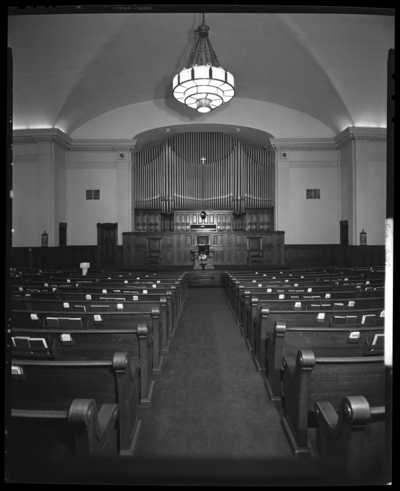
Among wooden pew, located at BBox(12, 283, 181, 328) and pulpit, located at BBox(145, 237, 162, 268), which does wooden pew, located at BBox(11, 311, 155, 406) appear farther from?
pulpit, located at BBox(145, 237, 162, 268)

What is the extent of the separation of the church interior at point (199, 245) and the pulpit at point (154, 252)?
52mm

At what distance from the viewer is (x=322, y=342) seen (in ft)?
8.30

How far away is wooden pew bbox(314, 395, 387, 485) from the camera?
1325 millimetres

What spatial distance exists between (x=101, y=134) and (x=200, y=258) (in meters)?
6.71

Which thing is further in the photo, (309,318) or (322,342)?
(309,318)

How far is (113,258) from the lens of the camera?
41.4ft

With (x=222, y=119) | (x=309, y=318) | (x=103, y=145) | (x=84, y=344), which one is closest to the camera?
(x=84, y=344)

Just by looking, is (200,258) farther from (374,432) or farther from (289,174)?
(374,432)

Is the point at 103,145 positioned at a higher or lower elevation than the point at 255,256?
higher

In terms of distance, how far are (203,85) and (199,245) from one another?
5.22m

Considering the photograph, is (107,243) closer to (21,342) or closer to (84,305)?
(84,305)

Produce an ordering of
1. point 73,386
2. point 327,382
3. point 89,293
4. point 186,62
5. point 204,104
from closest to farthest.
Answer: point 73,386 → point 327,382 → point 89,293 → point 204,104 → point 186,62

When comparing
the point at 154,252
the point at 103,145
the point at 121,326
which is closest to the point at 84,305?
the point at 121,326

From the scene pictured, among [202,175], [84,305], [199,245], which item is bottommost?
[84,305]
